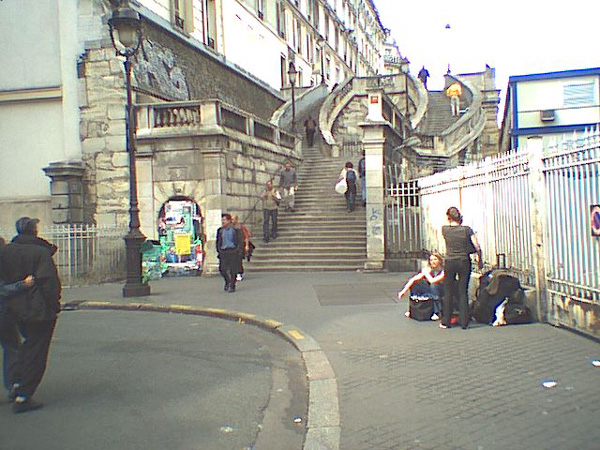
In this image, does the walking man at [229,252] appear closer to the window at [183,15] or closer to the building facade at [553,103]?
the window at [183,15]

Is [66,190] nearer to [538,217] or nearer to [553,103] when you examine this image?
[538,217]

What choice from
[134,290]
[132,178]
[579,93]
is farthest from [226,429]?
[579,93]

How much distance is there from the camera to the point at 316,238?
711 inches

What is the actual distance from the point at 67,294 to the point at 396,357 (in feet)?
30.8

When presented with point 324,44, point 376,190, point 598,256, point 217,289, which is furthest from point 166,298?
point 324,44

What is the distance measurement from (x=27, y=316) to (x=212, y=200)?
11.0 metres

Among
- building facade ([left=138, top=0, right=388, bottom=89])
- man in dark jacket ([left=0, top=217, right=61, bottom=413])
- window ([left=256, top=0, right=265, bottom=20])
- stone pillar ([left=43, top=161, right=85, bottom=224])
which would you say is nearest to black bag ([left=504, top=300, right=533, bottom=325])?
man in dark jacket ([left=0, top=217, right=61, bottom=413])

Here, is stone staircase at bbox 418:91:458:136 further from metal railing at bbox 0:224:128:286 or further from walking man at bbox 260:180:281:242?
metal railing at bbox 0:224:128:286

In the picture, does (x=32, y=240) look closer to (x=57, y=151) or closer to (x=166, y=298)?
(x=166, y=298)

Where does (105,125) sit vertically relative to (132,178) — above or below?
above

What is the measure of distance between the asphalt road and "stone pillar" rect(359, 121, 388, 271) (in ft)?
22.6

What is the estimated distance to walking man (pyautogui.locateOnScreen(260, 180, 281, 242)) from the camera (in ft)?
58.2

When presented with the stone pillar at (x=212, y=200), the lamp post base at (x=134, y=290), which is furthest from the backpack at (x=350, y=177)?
the lamp post base at (x=134, y=290)

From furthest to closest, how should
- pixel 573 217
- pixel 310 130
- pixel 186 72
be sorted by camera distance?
pixel 310 130, pixel 186 72, pixel 573 217
